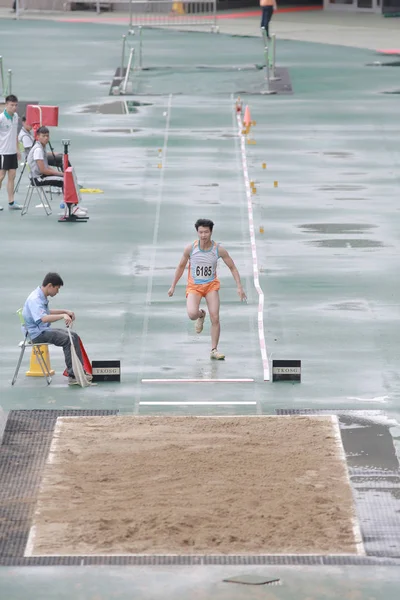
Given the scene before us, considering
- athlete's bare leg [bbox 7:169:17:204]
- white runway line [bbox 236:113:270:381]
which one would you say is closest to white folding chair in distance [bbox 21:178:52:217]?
athlete's bare leg [bbox 7:169:17:204]

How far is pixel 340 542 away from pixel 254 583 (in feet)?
3.70

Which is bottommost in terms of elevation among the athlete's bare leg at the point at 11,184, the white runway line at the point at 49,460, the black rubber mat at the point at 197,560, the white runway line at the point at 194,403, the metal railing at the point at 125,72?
the metal railing at the point at 125,72

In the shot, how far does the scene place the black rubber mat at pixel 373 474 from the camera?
13031mm

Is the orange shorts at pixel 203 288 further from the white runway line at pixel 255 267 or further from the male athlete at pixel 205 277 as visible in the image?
the white runway line at pixel 255 267

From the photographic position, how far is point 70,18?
5725cm

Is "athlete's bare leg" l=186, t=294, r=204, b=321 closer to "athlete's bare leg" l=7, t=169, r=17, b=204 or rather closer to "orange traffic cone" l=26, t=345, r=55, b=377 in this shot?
"orange traffic cone" l=26, t=345, r=55, b=377

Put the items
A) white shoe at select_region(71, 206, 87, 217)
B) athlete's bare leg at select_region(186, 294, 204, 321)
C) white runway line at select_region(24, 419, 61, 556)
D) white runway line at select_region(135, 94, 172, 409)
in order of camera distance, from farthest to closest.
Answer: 1. white shoe at select_region(71, 206, 87, 217)
2. white runway line at select_region(135, 94, 172, 409)
3. athlete's bare leg at select_region(186, 294, 204, 321)
4. white runway line at select_region(24, 419, 61, 556)

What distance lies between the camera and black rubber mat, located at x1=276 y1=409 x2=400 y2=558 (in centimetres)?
1303

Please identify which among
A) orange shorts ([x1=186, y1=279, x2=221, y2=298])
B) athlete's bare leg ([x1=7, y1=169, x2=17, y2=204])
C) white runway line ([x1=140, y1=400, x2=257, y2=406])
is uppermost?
orange shorts ([x1=186, y1=279, x2=221, y2=298])

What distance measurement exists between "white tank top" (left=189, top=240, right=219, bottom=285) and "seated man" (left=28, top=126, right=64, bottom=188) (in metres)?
8.66

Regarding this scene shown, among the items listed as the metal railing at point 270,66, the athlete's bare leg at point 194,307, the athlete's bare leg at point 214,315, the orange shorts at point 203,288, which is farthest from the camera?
the metal railing at point 270,66

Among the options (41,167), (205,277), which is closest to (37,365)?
(205,277)

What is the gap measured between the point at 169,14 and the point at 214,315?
4009 centimetres

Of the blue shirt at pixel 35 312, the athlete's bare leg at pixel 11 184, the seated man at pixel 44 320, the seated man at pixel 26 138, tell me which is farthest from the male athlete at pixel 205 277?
the seated man at pixel 26 138
